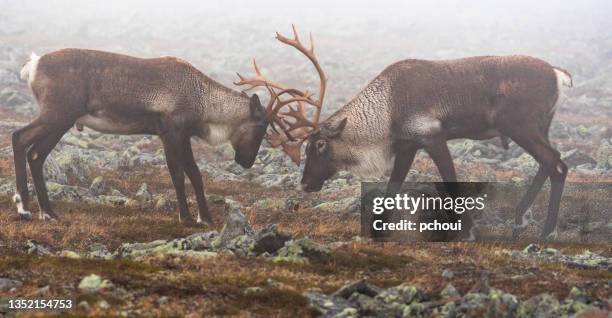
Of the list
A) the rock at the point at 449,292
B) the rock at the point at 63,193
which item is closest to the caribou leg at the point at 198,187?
the rock at the point at 63,193

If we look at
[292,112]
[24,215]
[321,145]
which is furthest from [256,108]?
[24,215]

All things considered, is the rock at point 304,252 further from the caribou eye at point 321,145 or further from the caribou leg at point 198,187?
the caribou eye at point 321,145

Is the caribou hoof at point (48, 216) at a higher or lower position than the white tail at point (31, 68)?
lower

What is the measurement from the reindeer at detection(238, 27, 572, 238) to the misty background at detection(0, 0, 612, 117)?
27.3 metres

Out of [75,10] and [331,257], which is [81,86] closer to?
[331,257]

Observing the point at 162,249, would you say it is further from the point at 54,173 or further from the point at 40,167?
the point at 54,173

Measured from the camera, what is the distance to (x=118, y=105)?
1378 centimetres

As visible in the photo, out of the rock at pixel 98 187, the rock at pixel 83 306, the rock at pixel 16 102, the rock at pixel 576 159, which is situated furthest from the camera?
the rock at pixel 16 102

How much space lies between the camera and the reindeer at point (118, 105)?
13461 millimetres

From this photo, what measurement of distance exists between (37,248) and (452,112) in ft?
26.5

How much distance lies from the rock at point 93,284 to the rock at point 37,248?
254 centimetres

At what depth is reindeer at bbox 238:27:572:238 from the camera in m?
13.7

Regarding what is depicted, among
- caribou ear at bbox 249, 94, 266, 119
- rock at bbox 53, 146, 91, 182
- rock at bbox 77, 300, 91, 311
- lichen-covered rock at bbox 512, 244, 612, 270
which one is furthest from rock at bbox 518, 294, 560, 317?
rock at bbox 53, 146, 91, 182

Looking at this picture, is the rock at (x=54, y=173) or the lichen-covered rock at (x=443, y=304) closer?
the lichen-covered rock at (x=443, y=304)
